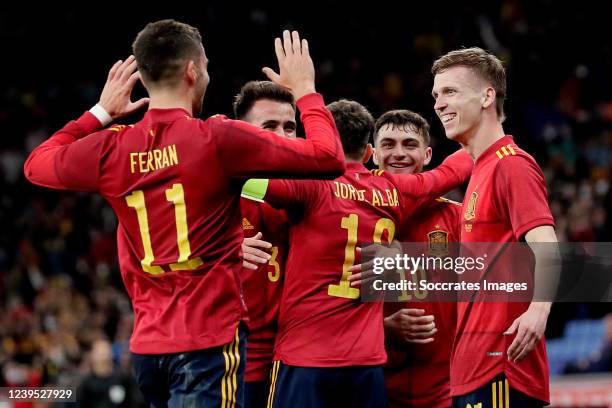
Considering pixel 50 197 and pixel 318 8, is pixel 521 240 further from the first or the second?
pixel 318 8

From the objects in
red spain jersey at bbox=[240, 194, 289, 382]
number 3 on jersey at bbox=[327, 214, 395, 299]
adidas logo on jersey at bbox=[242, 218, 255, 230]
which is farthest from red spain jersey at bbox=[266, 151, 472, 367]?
adidas logo on jersey at bbox=[242, 218, 255, 230]

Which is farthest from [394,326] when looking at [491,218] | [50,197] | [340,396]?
[50,197]

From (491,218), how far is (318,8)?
15.9 metres

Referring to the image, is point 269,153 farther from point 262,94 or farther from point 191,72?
point 262,94

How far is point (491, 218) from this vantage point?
471 cm

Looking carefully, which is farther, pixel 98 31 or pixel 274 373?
pixel 98 31

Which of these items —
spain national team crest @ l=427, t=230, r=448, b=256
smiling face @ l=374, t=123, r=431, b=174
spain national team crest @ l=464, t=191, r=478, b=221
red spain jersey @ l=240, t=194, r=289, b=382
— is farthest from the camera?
smiling face @ l=374, t=123, r=431, b=174

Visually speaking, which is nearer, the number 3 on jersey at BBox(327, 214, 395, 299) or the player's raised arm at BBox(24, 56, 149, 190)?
the player's raised arm at BBox(24, 56, 149, 190)

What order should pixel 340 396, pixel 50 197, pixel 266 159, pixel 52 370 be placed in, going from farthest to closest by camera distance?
pixel 50 197 < pixel 52 370 < pixel 340 396 < pixel 266 159

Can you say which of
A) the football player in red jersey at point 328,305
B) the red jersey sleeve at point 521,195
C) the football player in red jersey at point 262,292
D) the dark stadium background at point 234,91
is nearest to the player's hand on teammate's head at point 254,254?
Result: the football player in red jersey at point 328,305

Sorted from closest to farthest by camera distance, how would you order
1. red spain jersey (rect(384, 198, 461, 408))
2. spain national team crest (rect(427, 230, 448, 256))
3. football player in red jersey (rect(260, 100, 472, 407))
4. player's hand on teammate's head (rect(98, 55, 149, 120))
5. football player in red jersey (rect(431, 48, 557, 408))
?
1. football player in red jersey (rect(431, 48, 557, 408))
2. player's hand on teammate's head (rect(98, 55, 149, 120))
3. football player in red jersey (rect(260, 100, 472, 407))
4. red spain jersey (rect(384, 198, 461, 408))
5. spain national team crest (rect(427, 230, 448, 256))

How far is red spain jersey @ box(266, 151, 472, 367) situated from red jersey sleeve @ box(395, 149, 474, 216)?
0.17 m

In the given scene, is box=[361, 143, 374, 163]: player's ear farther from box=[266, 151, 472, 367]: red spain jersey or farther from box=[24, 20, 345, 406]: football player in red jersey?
box=[24, 20, 345, 406]: football player in red jersey

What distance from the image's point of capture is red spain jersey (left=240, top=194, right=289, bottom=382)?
5.57 m
